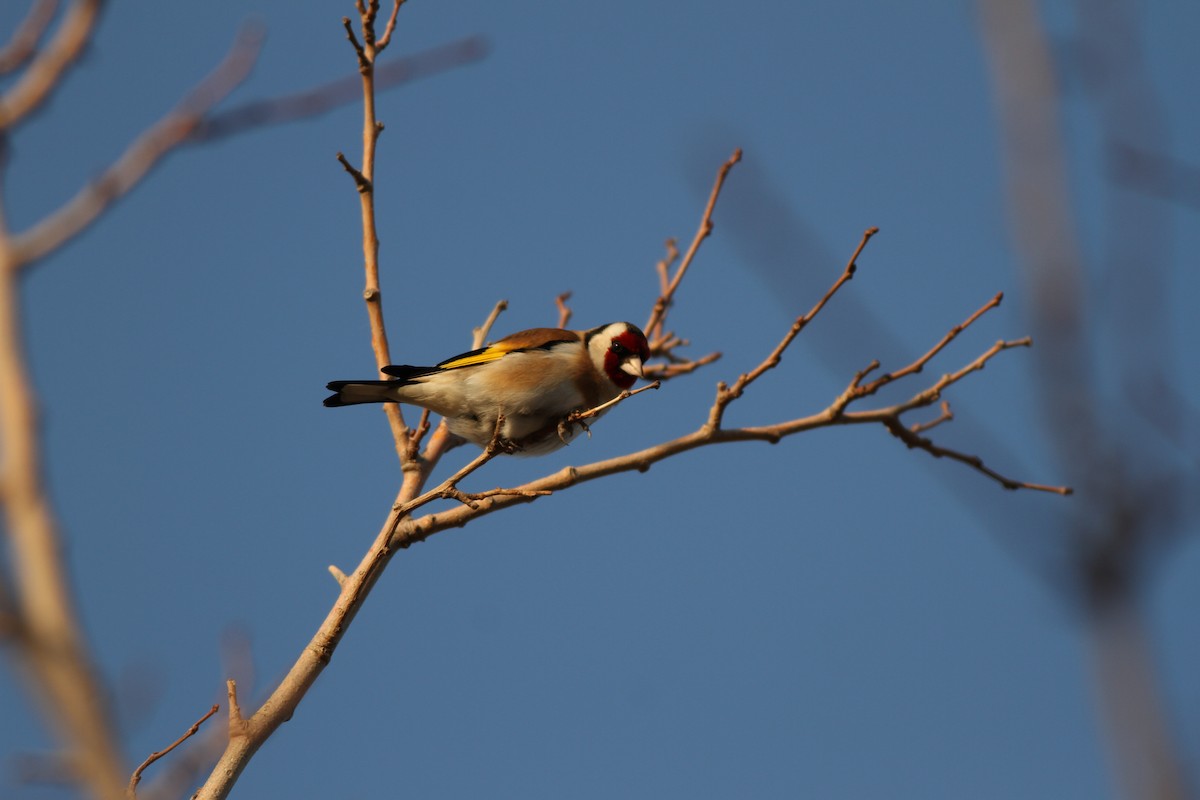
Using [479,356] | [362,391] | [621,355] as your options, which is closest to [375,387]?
[362,391]

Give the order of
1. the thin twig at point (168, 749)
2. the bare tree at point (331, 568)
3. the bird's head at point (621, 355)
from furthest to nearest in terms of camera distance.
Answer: the bird's head at point (621, 355), the thin twig at point (168, 749), the bare tree at point (331, 568)

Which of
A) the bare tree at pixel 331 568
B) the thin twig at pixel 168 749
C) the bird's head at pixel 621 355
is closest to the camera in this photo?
the bare tree at pixel 331 568

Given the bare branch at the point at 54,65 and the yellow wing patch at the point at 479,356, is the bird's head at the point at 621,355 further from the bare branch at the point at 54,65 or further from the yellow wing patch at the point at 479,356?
the bare branch at the point at 54,65

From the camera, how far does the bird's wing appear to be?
6.16 m

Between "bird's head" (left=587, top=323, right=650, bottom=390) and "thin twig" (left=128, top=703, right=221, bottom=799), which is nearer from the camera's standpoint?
"thin twig" (left=128, top=703, right=221, bottom=799)

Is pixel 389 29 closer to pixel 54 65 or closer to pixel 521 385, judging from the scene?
pixel 521 385

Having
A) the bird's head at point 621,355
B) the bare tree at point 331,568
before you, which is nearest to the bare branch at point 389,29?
the bare tree at point 331,568

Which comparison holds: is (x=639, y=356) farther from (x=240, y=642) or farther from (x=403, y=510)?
(x=240, y=642)

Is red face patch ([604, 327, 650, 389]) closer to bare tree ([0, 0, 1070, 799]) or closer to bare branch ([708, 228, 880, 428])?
bare tree ([0, 0, 1070, 799])

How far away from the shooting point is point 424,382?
5844 millimetres

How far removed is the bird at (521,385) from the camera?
5.83m

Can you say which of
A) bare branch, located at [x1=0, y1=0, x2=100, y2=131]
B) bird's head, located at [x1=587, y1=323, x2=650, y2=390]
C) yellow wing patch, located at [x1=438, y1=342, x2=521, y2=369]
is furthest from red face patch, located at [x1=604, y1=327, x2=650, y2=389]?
bare branch, located at [x1=0, y1=0, x2=100, y2=131]

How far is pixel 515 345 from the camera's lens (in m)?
6.47

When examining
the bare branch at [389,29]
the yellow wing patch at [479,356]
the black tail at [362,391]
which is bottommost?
the black tail at [362,391]
